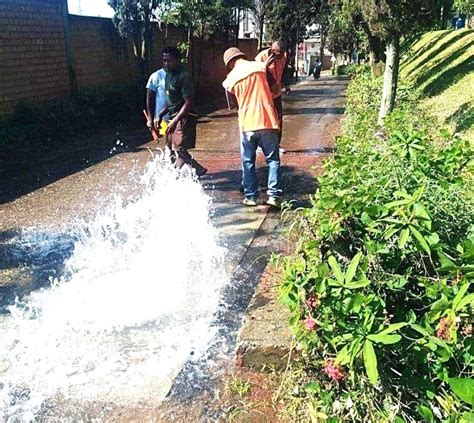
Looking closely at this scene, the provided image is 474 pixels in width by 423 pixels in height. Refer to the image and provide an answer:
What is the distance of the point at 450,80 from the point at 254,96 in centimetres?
843

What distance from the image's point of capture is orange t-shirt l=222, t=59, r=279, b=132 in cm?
527

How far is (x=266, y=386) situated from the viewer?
2.76 m

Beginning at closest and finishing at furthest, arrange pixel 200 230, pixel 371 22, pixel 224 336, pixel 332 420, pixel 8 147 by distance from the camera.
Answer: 1. pixel 332 420
2. pixel 224 336
3. pixel 200 230
4. pixel 371 22
5. pixel 8 147

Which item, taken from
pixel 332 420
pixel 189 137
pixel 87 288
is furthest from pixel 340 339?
pixel 189 137

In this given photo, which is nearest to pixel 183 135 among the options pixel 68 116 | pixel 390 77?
pixel 390 77

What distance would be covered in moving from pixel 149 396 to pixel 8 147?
24.7 feet

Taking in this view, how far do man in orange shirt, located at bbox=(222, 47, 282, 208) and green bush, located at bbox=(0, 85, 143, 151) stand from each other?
17.5 ft

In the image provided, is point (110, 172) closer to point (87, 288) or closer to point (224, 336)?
point (87, 288)

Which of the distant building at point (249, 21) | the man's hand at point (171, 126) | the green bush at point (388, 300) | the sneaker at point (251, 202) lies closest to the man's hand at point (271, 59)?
the man's hand at point (171, 126)

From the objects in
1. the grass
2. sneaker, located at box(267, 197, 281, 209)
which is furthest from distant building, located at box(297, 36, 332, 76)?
the grass

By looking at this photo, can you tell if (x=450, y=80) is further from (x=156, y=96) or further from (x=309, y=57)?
(x=309, y=57)

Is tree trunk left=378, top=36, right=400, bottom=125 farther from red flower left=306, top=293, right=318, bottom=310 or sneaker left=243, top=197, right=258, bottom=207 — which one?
red flower left=306, top=293, right=318, bottom=310

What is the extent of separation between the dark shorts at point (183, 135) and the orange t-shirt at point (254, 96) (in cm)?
85

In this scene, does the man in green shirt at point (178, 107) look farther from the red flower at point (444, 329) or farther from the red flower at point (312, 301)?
the red flower at point (444, 329)
